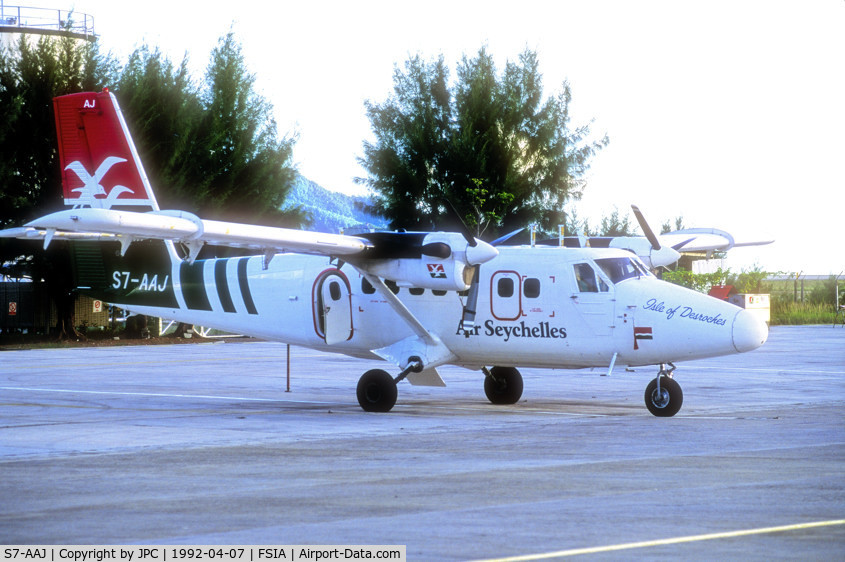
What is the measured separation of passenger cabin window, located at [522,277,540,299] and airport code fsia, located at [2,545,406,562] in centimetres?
1067

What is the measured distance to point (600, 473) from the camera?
35.7 ft

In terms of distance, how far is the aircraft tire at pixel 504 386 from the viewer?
19406 mm

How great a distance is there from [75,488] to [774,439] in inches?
331

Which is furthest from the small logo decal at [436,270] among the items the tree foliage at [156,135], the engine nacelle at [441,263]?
the tree foliage at [156,135]

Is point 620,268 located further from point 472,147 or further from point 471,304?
point 472,147

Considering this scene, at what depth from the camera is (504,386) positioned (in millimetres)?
19422

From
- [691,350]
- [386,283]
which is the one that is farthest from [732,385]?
[386,283]

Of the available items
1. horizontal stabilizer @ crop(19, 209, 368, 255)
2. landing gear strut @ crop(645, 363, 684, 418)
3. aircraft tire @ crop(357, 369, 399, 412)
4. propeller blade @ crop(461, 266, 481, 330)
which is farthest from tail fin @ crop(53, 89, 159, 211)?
landing gear strut @ crop(645, 363, 684, 418)

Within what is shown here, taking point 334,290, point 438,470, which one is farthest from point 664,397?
point 438,470

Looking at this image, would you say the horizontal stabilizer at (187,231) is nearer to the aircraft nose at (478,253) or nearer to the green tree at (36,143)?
the aircraft nose at (478,253)

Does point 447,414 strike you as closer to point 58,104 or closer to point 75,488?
point 75,488

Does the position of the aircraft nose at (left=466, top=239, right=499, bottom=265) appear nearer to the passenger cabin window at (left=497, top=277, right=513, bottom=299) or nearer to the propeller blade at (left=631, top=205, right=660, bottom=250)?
the passenger cabin window at (left=497, top=277, right=513, bottom=299)

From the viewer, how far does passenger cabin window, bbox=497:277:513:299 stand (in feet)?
59.1

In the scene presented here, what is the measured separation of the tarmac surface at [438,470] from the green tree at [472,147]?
32130mm
